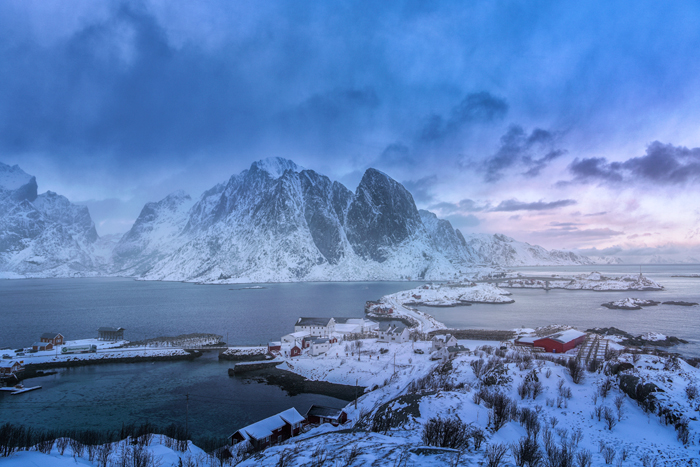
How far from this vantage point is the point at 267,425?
2083cm

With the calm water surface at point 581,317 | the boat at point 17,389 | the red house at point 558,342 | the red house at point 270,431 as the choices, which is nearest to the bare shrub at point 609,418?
the red house at point 270,431

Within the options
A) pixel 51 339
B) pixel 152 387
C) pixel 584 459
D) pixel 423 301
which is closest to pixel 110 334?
pixel 51 339

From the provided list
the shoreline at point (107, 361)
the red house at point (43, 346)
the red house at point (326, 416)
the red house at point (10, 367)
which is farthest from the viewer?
the red house at point (43, 346)

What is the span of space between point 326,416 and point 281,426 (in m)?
3.11

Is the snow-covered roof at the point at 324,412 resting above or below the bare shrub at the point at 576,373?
below

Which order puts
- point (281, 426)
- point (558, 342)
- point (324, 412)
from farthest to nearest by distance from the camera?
1. point (558, 342)
2. point (324, 412)
3. point (281, 426)

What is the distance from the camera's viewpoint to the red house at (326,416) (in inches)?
886

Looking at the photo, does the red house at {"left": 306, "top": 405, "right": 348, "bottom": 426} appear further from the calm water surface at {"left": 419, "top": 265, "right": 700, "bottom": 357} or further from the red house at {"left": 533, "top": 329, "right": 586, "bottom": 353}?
the calm water surface at {"left": 419, "top": 265, "right": 700, "bottom": 357}

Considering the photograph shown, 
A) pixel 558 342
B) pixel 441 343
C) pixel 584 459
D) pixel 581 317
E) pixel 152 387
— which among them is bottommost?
pixel 581 317

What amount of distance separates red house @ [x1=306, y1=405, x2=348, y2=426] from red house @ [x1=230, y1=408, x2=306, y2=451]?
788 mm

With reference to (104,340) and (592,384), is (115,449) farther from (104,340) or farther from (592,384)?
Answer: (104,340)

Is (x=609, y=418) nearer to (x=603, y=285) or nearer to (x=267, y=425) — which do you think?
(x=267, y=425)

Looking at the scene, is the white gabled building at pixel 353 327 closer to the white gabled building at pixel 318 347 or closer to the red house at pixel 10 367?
the white gabled building at pixel 318 347

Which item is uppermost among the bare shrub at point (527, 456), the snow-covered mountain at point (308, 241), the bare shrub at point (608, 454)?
the snow-covered mountain at point (308, 241)
